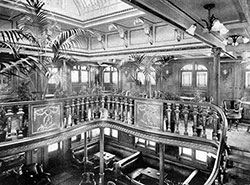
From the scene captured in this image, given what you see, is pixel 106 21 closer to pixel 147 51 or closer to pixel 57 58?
pixel 147 51

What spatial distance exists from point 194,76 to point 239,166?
7.32 meters

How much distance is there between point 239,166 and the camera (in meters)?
4.50

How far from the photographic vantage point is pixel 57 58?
466cm

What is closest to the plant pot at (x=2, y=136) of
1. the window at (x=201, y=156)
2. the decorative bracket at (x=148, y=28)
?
the decorative bracket at (x=148, y=28)

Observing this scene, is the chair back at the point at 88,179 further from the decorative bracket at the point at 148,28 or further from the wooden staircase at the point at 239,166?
the decorative bracket at the point at 148,28

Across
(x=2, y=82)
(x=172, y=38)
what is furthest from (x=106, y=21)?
(x=2, y=82)

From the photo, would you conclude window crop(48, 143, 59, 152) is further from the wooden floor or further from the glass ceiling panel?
the glass ceiling panel

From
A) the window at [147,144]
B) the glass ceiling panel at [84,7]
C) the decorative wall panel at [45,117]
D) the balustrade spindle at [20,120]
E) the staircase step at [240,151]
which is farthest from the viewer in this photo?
the window at [147,144]

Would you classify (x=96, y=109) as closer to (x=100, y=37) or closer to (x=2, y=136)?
(x=2, y=136)

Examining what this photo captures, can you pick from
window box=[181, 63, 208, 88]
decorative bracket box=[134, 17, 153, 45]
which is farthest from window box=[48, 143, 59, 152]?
window box=[181, 63, 208, 88]

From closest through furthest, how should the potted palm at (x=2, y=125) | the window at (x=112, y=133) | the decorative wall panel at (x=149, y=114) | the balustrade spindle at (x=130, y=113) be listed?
the potted palm at (x=2, y=125) < the decorative wall panel at (x=149, y=114) < the balustrade spindle at (x=130, y=113) < the window at (x=112, y=133)

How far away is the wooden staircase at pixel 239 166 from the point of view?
160 inches

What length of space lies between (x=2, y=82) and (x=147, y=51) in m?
6.22

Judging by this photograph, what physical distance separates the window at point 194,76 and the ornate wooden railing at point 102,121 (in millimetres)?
5893
